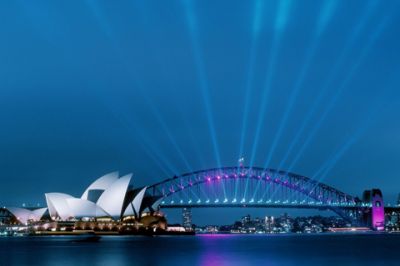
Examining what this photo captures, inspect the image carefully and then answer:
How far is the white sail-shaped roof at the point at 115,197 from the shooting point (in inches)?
6688

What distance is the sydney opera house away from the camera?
174875 mm

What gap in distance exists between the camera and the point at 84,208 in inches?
7121

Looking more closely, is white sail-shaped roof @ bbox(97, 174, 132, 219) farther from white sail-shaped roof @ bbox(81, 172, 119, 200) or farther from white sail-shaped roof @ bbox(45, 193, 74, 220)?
white sail-shaped roof @ bbox(45, 193, 74, 220)

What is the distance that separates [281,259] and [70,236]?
11170 centimetres

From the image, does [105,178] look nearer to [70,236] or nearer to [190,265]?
[70,236]

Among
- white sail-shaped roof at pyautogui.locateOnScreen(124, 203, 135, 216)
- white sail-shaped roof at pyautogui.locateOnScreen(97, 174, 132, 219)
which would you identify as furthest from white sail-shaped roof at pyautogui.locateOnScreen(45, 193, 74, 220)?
white sail-shaped roof at pyautogui.locateOnScreen(124, 203, 135, 216)

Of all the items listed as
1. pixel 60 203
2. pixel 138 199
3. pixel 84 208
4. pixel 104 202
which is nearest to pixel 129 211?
pixel 138 199

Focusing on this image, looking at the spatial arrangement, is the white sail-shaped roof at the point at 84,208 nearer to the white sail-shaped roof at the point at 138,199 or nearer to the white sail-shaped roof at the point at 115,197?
the white sail-shaped roof at the point at 115,197

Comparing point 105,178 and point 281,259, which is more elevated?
point 105,178

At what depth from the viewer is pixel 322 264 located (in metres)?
73.9

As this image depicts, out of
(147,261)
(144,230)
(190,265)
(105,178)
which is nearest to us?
(190,265)

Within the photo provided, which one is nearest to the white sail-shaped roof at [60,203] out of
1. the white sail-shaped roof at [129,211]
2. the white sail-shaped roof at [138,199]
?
the white sail-shaped roof at [129,211]

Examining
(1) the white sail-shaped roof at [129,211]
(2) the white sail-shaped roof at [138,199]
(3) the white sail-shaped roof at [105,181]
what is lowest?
(1) the white sail-shaped roof at [129,211]

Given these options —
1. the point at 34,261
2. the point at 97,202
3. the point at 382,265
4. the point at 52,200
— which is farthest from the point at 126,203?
the point at 382,265
